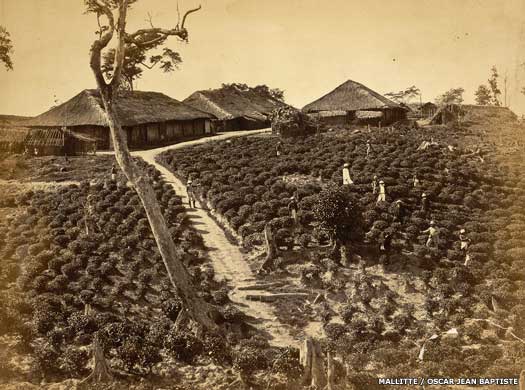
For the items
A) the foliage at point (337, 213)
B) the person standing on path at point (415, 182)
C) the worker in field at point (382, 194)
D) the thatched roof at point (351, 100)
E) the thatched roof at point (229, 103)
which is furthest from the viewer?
the thatched roof at point (229, 103)

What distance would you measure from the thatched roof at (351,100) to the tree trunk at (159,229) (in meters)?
42.5

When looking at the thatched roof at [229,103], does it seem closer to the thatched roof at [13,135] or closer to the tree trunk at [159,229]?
the thatched roof at [13,135]

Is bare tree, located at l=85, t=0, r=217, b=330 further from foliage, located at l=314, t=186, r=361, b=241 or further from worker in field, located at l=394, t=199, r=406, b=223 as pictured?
worker in field, located at l=394, t=199, r=406, b=223

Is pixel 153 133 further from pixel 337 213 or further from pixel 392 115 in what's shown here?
pixel 392 115

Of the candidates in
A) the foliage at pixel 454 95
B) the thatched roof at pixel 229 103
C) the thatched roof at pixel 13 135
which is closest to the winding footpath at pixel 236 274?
the thatched roof at pixel 13 135

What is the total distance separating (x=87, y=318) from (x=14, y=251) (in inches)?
298

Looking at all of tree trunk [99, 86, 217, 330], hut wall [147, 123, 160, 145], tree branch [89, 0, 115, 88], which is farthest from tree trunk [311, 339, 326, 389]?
hut wall [147, 123, 160, 145]

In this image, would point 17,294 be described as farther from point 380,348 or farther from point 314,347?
point 380,348

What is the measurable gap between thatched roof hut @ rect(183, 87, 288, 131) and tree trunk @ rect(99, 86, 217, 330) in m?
43.2

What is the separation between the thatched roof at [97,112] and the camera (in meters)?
41.7

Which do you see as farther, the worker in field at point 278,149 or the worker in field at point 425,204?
the worker in field at point 278,149

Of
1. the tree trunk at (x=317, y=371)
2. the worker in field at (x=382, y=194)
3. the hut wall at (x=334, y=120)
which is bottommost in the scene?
the tree trunk at (x=317, y=371)

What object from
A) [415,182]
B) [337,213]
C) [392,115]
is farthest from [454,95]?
[337,213]

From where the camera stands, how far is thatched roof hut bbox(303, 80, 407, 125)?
180 feet
